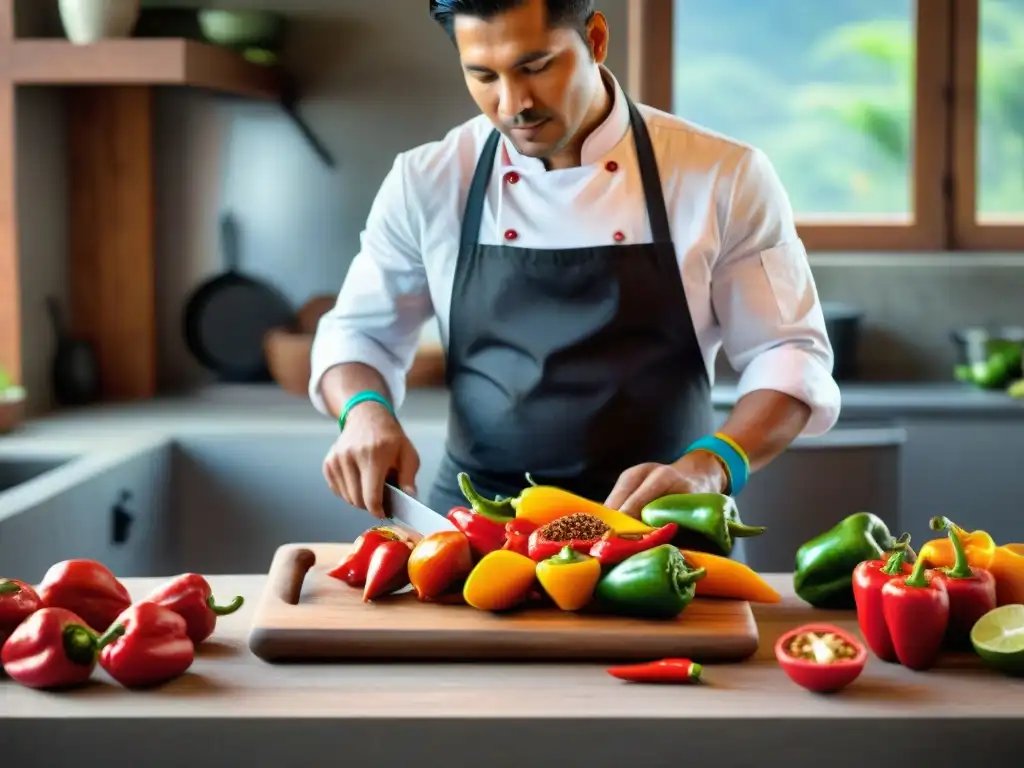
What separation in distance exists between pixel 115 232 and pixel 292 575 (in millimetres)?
2052

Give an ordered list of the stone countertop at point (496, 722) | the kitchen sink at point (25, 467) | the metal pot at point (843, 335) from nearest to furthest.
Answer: the stone countertop at point (496, 722), the kitchen sink at point (25, 467), the metal pot at point (843, 335)

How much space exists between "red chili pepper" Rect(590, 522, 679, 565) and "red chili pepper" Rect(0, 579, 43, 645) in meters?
0.57

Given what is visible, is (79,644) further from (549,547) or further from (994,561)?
(994,561)

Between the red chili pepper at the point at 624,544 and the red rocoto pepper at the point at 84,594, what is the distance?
0.50 metres

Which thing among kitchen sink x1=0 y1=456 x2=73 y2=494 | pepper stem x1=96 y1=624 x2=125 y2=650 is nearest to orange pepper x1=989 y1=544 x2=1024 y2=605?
pepper stem x1=96 y1=624 x2=125 y2=650

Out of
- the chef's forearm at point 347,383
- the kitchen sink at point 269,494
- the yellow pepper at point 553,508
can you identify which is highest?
the chef's forearm at point 347,383

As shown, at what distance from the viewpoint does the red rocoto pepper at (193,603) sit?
4.72 feet

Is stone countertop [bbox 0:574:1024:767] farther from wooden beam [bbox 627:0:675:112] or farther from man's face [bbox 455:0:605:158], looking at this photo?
wooden beam [bbox 627:0:675:112]

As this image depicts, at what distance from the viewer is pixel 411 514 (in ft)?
5.58

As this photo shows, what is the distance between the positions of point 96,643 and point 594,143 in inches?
40.8

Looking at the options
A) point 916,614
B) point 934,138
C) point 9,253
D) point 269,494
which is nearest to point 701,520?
point 916,614

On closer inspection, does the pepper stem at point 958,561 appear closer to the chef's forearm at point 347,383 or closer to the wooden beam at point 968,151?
the chef's forearm at point 347,383

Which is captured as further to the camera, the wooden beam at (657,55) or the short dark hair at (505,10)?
the wooden beam at (657,55)

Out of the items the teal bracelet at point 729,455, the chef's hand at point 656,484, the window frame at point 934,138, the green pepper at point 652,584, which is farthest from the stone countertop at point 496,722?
the window frame at point 934,138
